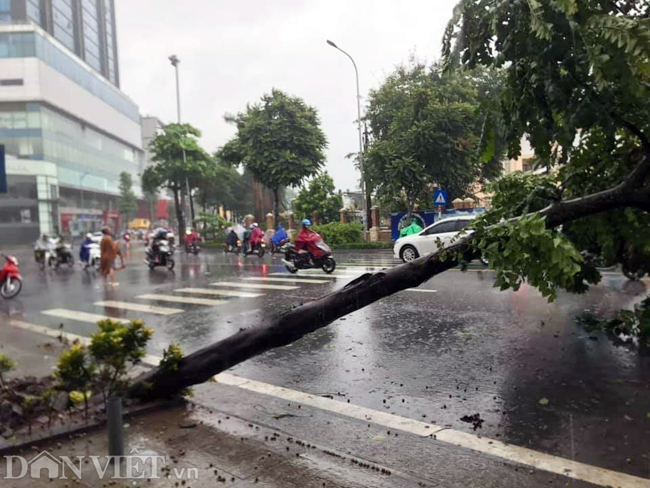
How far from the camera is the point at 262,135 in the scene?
32938 mm

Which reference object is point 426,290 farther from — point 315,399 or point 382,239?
point 382,239

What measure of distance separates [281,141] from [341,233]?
23.5 feet

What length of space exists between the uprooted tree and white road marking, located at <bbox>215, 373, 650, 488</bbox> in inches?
34.9

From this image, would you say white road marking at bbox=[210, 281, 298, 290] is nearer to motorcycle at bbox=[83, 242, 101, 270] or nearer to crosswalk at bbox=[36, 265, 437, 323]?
crosswalk at bbox=[36, 265, 437, 323]

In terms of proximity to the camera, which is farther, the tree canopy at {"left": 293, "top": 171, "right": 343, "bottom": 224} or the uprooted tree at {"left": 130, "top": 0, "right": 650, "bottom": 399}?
the tree canopy at {"left": 293, "top": 171, "right": 343, "bottom": 224}

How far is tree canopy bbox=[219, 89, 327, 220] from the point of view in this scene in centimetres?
3284

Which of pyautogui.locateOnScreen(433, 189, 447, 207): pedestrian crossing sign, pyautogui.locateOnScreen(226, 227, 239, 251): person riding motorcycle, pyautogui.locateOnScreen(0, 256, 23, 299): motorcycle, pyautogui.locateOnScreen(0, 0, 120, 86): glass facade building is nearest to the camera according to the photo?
pyautogui.locateOnScreen(0, 256, 23, 299): motorcycle

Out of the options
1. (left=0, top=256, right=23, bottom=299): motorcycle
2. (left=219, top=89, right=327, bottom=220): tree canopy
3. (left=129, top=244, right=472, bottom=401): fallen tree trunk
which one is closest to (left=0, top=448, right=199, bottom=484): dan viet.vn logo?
(left=129, top=244, right=472, bottom=401): fallen tree trunk

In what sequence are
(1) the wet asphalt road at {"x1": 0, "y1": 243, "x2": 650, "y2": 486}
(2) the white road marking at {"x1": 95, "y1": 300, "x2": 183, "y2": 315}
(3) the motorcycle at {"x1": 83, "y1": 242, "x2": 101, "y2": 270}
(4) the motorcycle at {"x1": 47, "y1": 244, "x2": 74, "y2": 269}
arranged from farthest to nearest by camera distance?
(4) the motorcycle at {"x1": 47, "y1": 244, "x2": 74, "y2": 269} < (3) the motorcycle at {"x1": 83, "y1": 242, "x2": 101, "y2": 270} < (2) the white road marking at {"x1": 95, "y1": 300, "x2": 183, "y2": 315} < (1) the wet asphalt road at {"x1": 0, "y1": 243, "x2": 650, "y2": 486}

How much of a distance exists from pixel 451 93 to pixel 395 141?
4500 millimetres

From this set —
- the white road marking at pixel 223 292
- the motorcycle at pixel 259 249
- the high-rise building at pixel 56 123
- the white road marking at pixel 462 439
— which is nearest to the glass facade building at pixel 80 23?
the high-rise building at pixel 56 123

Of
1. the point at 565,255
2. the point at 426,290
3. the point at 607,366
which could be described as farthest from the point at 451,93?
the point at 565,255

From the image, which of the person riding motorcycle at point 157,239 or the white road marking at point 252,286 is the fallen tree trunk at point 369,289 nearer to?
the white road marking at point 252,286

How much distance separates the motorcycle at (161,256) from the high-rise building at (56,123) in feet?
177
